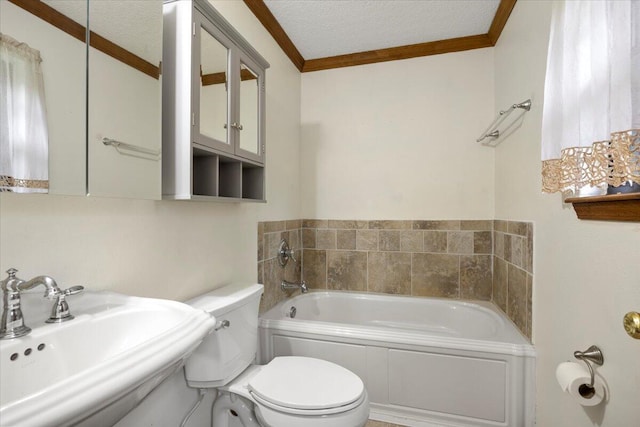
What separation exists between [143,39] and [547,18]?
5.57 feet

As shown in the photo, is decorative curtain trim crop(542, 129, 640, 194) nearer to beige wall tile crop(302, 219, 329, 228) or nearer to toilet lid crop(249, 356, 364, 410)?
toilet lid crop(249, 356, 364, 410)

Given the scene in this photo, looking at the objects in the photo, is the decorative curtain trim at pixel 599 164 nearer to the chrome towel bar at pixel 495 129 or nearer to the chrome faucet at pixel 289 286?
the chrome towel bar at pixel 495 129

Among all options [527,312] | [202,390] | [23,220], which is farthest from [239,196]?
[527,312]

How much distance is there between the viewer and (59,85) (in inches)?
31.4

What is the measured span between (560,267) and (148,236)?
1.65 m

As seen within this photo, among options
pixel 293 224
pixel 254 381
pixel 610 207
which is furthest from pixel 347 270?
pixel 610 207

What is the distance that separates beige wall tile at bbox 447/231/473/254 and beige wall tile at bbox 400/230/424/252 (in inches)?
8.2

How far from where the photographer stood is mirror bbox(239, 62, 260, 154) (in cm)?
149

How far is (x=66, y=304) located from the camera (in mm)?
789

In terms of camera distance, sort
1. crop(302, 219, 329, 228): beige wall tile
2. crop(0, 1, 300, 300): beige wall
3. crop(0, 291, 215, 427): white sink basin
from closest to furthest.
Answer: crop(0, 291, 215, 427): white sink basin
crop(0, 1, 300, 300): beige wall
crop(302, 219, 329, 228): beige wall tile

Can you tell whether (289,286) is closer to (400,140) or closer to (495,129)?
(400,140)

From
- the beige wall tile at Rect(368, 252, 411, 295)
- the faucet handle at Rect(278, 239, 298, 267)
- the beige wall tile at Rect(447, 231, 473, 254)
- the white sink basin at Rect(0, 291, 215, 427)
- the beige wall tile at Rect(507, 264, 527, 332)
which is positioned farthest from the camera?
Result: the beige wall tile at Rect(368, 252, 411, 295)

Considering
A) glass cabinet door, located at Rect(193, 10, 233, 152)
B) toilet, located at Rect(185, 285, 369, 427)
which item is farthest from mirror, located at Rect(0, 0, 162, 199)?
toilet, located at Rect(185, 285, 369, 427)

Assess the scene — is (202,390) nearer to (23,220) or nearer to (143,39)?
(23,220)
